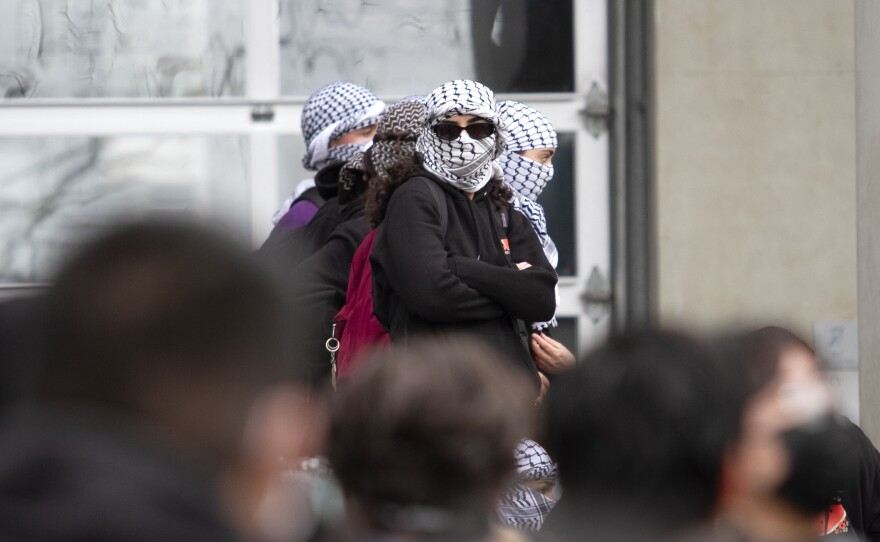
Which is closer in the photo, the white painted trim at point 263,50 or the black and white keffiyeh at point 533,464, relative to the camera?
the black and white keffiyeh at point 533,464

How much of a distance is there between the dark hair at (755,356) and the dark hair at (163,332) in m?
0.77

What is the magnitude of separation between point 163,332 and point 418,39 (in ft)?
16.7

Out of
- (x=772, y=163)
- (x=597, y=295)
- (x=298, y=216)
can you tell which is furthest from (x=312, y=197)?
(x=772, y=163)

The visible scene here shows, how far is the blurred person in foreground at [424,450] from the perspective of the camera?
1727 millimetres

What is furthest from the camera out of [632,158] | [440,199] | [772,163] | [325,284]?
[632,158]

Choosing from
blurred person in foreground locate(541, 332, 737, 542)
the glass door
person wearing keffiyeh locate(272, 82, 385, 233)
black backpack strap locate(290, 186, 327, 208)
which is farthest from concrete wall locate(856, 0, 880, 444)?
blurred person in foreground locate(541, 332, 737, 542)

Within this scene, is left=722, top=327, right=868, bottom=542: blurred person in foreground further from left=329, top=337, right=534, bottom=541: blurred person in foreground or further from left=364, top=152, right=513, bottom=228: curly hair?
left=364, top=152, right=513, bottom=228: curly hair

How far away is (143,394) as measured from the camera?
1343 mm

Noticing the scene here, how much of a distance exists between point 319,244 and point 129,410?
295 centimetres

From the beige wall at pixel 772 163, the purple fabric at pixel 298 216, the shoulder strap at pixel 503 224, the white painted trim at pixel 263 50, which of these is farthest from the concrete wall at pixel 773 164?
the shoulder strap at pixel 503 224

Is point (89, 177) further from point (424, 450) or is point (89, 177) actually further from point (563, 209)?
point (424, 450)

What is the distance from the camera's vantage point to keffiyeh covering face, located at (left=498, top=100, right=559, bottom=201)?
4594 mm

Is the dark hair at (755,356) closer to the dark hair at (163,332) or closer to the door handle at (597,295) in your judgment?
the dark hair at (163,332)

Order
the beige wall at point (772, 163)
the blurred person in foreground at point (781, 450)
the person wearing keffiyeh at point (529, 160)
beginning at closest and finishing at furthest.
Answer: the blurred person in foreground at point (781, 450) → the person wearing keffiyeh at point (529, 160) → the beige wall at point (772, 163)
